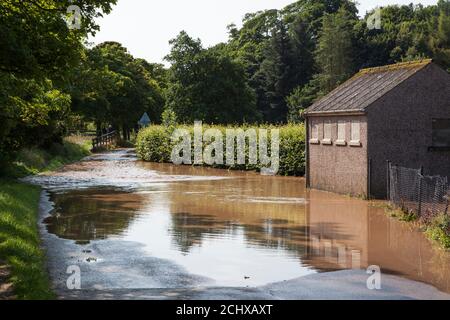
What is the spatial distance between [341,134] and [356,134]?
50.1 inches

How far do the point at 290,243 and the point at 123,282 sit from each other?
5233 millimetres

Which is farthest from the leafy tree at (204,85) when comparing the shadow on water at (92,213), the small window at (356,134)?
the small window at (356,134)

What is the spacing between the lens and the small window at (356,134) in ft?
81.9

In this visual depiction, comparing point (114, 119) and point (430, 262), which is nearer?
point (430, 262)

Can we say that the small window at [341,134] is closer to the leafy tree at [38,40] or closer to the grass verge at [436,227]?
the grass verge at [436,227]

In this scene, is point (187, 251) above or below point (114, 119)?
below

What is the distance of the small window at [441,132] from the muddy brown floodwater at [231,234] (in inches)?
163

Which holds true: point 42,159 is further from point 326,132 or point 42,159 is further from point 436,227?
Answer: point 436,227

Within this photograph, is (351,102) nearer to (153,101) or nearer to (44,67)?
(44,67)

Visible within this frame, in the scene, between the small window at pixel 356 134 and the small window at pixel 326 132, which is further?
the small window at pixel 326 132

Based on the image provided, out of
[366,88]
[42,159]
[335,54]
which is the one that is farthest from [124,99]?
[366,88]

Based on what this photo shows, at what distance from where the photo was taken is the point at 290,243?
51.0ft

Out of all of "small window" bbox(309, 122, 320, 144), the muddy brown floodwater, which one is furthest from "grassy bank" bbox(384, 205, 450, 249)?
"small window" bbox(309, 122, 320, 144)
